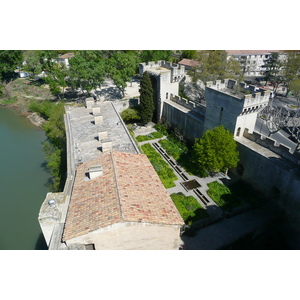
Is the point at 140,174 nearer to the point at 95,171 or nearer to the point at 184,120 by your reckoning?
the point at 95,171

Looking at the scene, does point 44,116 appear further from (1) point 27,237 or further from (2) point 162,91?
(1) point 27,237

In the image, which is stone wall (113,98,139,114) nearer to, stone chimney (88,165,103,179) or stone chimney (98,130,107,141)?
stone chimney (98,130,107,141)

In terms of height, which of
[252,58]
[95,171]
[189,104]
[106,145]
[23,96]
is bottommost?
[23,96]

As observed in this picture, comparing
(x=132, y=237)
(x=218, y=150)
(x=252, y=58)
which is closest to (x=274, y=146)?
(x=218, y=150)

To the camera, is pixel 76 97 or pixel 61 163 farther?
pixel 76 97

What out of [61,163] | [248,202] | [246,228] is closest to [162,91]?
[61,163]

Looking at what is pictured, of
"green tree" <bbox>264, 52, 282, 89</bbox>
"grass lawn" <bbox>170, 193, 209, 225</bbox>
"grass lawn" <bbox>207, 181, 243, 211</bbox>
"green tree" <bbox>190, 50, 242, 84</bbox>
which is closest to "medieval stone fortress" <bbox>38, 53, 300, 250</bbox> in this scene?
"grass lawn" <bbox>207, 181, 243, 211</bbox>
